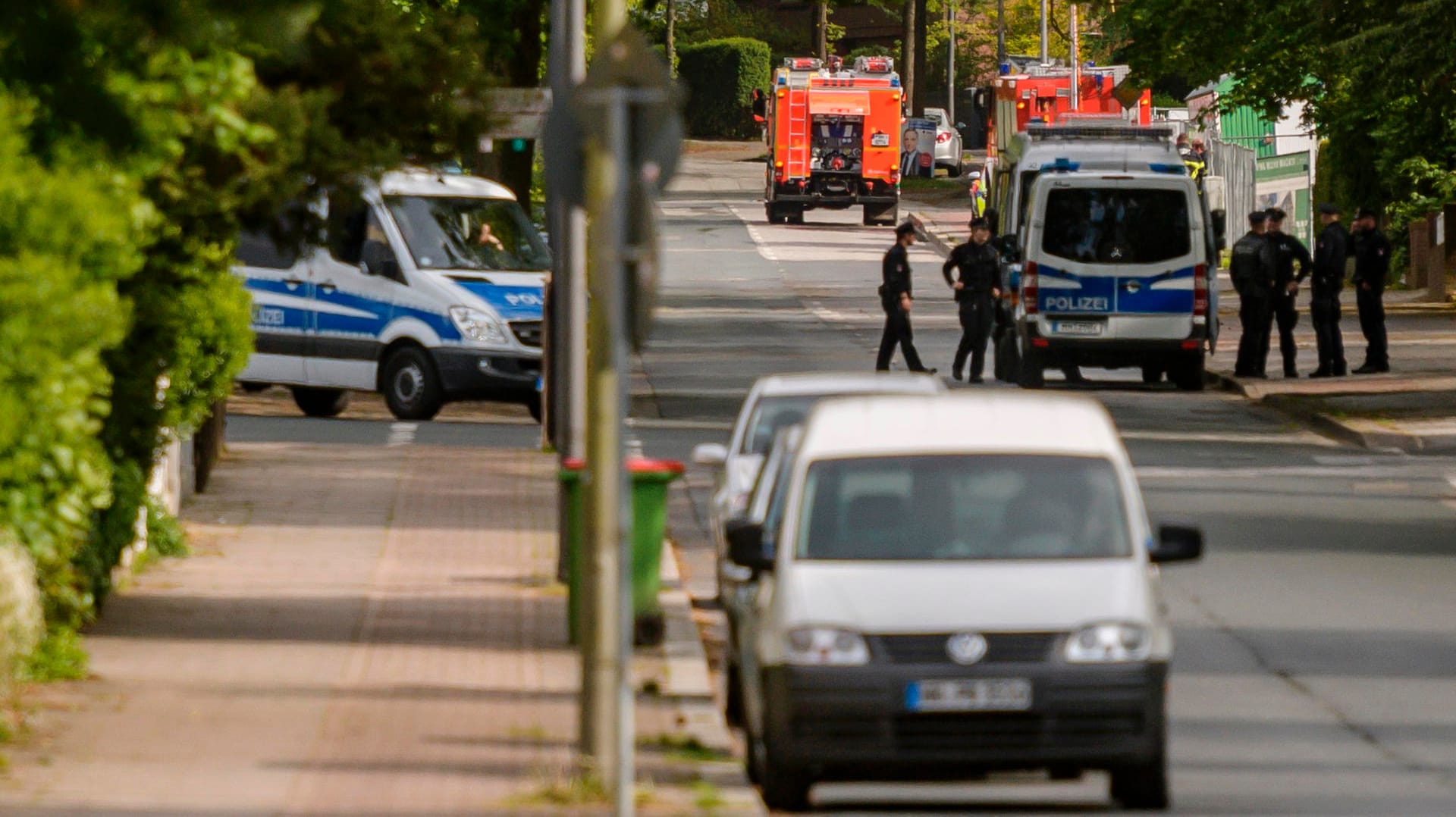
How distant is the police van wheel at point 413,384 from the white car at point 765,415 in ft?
29.5

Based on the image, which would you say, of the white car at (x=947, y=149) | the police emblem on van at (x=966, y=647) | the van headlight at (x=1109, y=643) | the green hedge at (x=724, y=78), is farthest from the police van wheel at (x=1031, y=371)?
the green hedge at (x=724, y=78)

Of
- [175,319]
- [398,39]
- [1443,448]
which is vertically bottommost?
[1443,448]

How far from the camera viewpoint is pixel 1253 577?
586 inches

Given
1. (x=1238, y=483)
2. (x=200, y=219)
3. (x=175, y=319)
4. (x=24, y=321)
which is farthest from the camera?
(x=1238, y=483)

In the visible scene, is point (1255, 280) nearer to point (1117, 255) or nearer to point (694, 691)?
point (1117, 255)

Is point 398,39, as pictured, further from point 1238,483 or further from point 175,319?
point 1238,483

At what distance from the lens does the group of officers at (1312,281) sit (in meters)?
27.1

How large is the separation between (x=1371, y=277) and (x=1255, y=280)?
131 centimetres

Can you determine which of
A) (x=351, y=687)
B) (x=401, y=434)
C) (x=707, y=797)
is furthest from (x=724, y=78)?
(x=707, y=797)

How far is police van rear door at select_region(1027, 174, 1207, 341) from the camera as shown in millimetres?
26625

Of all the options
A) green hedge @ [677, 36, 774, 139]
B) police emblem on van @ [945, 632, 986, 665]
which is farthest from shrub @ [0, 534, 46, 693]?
green hedge @ [677, 36, 774, 139]

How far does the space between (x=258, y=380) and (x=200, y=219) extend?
13019 millimetres

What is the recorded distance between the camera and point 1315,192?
46.5 m

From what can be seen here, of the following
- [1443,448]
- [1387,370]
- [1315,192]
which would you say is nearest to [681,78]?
[1315,192]
